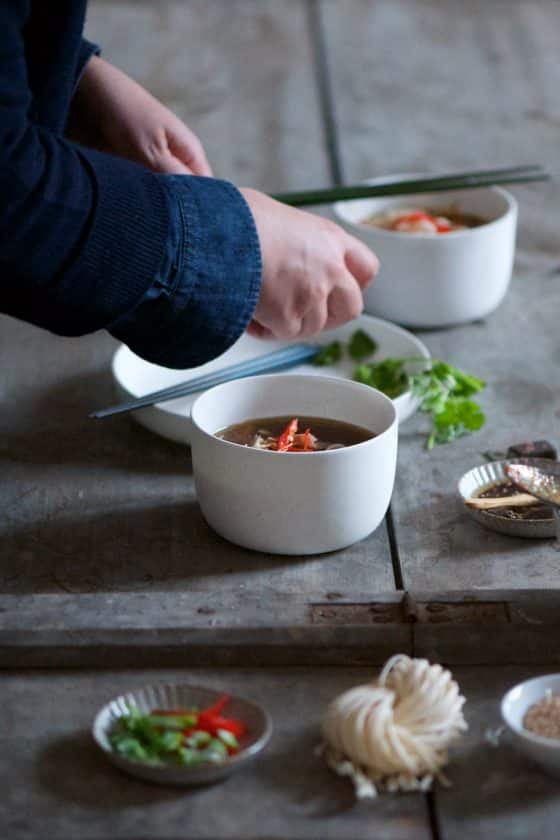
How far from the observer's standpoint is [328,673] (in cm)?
101

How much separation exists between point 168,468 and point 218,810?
533 millimetres

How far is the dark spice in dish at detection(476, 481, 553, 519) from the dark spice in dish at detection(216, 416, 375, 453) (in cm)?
14

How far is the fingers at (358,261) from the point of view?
1279mm

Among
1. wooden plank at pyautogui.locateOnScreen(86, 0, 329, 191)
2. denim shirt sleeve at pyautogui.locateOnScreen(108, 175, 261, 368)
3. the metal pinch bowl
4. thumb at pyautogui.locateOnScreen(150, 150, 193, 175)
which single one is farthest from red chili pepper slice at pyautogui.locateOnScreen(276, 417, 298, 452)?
wooden plank at pyautogui.locateOnScreen(86, 0, 329, 191)

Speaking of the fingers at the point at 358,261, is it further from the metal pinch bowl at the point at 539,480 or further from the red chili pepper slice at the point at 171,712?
the red chili pepper slice at the point at 171,712

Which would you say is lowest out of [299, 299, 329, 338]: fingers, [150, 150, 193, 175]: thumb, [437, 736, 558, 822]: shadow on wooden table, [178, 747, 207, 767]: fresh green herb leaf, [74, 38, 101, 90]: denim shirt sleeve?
[437, 736, 558, 822]: shadow on wooden table

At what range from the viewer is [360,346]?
1.59 metres

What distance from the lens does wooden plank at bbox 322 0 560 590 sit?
1.17 meters

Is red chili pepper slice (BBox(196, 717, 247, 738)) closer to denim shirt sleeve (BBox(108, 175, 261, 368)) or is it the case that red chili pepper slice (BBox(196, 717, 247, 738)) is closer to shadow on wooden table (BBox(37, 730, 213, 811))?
shadow on wooden table (BBox(37, 730, 213, 811))

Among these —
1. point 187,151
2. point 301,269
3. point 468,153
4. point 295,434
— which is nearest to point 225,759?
point 295,434

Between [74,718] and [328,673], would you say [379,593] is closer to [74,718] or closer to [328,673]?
[328,673]

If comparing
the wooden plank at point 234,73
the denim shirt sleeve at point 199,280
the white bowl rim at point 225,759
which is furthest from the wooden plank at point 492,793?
the wooden plank at point 234,73

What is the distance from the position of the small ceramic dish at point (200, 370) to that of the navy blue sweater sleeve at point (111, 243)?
21 cm

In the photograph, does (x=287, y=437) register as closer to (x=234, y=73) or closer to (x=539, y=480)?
(x=539, y=480)
